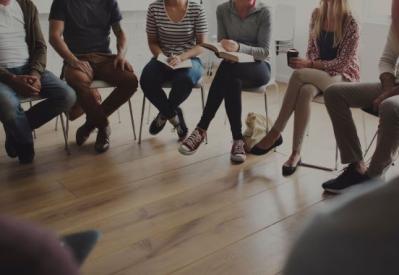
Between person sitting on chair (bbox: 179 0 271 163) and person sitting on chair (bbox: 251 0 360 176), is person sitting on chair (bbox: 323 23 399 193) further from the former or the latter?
person sitting on chair (bbox: 179 0 271 163)

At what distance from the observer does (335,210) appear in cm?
46

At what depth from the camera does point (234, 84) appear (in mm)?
2631

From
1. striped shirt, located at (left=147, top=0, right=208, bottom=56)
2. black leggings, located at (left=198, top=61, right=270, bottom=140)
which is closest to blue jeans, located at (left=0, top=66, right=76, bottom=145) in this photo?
striped shirt, located at (left=147, top=0, right=208, bottom=56)

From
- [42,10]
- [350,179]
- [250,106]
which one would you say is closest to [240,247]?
[350,179]

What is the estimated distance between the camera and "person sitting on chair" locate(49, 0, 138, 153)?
9.23 feet

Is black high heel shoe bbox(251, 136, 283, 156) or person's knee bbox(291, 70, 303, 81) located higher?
person's knee bbox(291, 70, 303, 81)

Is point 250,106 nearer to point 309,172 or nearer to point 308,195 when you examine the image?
point 309,172

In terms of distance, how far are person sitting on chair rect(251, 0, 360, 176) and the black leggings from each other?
0.25 m

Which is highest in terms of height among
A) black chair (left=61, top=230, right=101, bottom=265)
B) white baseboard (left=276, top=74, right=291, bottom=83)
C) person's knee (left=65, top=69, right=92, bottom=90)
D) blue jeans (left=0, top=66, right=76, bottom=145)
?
black chair (left=61, top=230, right=101, bottom=265)

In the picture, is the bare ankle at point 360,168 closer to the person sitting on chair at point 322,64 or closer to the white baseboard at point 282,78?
the person sitting on chair at point 322,64

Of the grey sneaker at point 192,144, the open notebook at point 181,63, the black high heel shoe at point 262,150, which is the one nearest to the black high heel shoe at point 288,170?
the black high heel shoe at point 262,150

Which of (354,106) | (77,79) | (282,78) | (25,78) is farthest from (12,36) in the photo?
(282,78)

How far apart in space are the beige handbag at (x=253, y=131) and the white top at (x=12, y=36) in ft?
4.92

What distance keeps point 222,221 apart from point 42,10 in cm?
303
